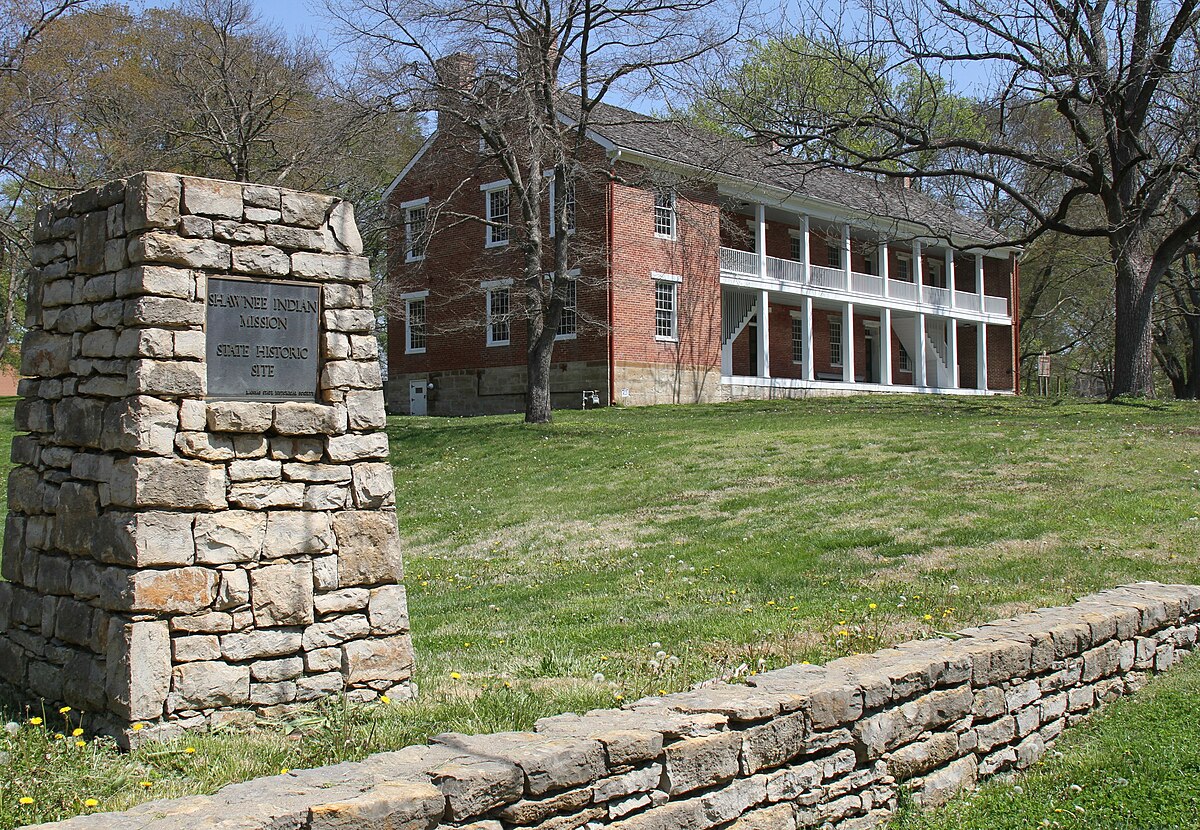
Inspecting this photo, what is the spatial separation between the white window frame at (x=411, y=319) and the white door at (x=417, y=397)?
0.96 meters

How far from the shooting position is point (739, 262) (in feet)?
106

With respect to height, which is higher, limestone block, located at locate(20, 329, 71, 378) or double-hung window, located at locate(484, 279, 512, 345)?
double-hung window, located at locate(484, 279, 512, 345)

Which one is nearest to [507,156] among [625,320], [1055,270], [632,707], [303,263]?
[625,320]

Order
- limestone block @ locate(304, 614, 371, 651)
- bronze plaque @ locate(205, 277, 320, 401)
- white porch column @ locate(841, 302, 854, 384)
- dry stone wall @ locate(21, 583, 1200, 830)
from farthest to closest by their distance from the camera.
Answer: white porch column @ locate(841, 302, 854, 384) → limestone block @ locate(304, 614, 371, 651) → bronze plaque @ locate(205, 277, 320, 401) → dry stone wall @ locate(21, 583, 1200, 830)

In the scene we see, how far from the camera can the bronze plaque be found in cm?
537

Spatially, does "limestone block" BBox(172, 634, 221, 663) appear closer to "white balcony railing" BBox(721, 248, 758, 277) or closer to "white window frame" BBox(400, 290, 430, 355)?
"white balcony railing" BBox(721, 248, 758, 277)

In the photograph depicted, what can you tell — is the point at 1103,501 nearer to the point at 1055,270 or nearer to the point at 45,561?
the point at 45,561

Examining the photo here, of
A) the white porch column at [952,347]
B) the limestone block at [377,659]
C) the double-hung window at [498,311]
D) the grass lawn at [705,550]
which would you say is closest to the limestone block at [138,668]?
the grass lawn at [705,550]

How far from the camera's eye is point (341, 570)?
18.4 feet

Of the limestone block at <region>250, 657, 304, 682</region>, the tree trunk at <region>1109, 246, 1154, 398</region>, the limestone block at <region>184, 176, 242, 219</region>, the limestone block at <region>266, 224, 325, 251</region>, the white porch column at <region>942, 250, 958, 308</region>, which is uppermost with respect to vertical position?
the white porch column at <region>942, 250, 958, 308</region>

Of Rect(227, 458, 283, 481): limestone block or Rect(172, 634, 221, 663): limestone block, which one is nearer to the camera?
Rect(172, 634, 221, 663): limestone block

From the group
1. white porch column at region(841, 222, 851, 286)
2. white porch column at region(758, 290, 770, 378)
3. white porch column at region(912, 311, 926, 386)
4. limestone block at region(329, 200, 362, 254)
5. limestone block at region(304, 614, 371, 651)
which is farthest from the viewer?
white porch column at region(912, 311, 926, 386)

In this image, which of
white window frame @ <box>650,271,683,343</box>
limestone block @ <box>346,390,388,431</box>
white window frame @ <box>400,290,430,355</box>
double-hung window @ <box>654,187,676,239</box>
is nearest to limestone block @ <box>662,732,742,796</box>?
limestone block @ <box>346,390,388,431</box>

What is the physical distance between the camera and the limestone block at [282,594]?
5297mm
